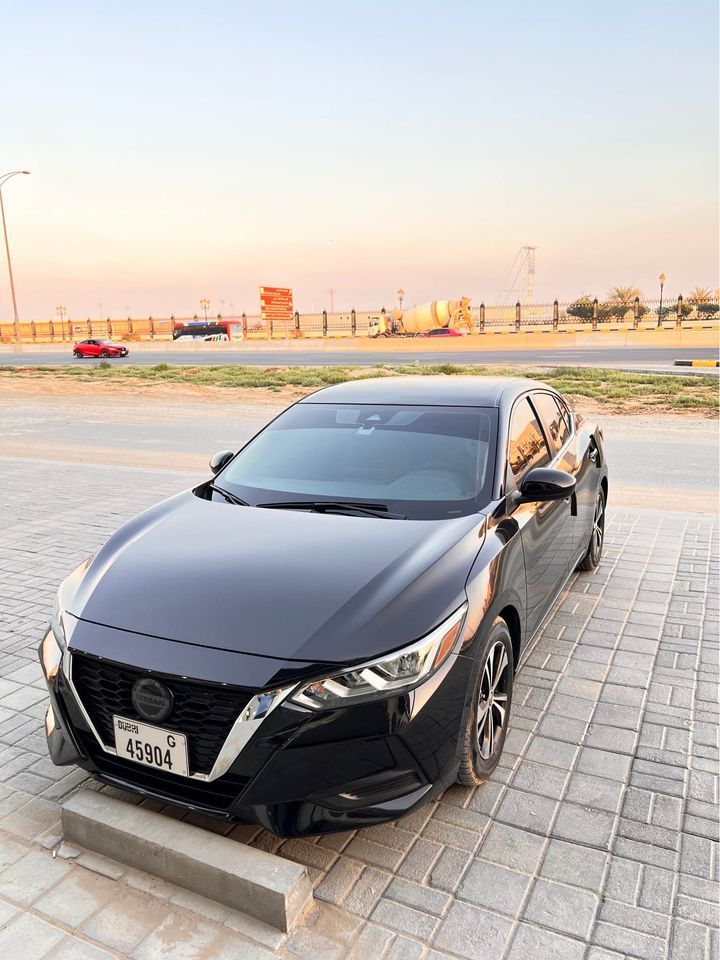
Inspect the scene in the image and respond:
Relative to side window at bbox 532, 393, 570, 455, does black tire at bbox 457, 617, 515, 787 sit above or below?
below

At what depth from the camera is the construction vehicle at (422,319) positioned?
59188mm

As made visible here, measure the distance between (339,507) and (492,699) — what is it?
1089 millimetres

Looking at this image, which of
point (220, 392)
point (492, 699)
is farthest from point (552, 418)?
point (220, 392)

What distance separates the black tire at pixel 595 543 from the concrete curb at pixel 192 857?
12.2 feet

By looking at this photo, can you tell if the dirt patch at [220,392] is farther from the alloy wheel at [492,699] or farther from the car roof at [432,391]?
the alloy wheel at [492,699]

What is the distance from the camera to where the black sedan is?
237 cm

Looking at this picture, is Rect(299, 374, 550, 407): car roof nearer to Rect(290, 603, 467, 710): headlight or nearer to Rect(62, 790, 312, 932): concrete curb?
Rect(290, 603, 467, 710): headlight

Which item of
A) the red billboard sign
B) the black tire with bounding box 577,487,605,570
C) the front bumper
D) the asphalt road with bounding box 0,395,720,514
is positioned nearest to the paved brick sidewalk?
the front bumper

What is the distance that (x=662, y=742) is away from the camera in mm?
3447

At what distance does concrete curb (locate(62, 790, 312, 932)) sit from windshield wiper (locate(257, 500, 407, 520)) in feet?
4.70

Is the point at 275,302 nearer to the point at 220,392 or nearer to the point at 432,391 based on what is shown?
the point at 220,392

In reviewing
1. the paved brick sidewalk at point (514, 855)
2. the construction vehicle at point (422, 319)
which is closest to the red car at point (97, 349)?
the construction vehicle at point (422, 319)

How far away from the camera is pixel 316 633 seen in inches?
96.8

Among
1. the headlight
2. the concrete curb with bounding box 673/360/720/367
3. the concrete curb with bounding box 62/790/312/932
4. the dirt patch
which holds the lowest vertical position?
the dirt patch
